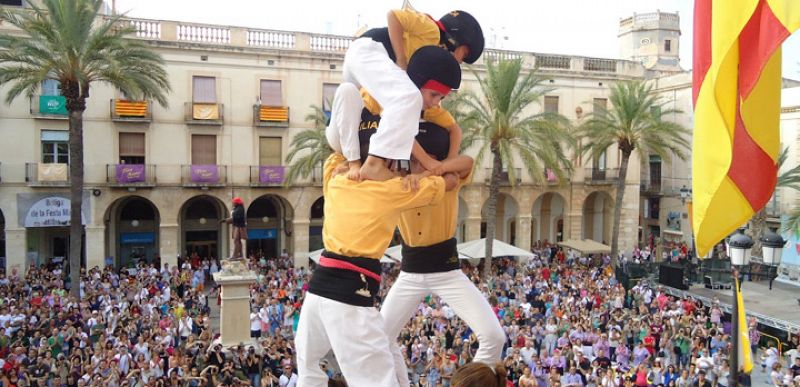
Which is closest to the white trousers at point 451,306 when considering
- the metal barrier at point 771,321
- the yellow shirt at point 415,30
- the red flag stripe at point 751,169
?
the yellow shirt at point 415,30

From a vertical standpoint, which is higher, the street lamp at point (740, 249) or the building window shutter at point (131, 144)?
the building window shutter at point (131, 144)

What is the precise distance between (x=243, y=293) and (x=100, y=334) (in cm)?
337

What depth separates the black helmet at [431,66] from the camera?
411cm

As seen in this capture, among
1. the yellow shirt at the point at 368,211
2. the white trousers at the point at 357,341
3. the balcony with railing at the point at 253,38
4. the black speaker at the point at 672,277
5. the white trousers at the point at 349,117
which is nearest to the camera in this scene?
the white trousers at the point at 357,341

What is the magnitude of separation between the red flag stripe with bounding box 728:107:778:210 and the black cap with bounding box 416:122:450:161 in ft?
6.77

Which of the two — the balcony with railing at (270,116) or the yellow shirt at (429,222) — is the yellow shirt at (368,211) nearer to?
the yellow shirt at (429,222)

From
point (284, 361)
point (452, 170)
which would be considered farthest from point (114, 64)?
point (452, 170)

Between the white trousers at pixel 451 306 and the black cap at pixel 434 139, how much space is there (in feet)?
2.96

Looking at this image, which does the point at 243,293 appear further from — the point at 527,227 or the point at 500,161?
the point at 527,227

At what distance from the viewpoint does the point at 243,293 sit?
1396cm

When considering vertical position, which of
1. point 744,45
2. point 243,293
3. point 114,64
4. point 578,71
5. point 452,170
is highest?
point 578,71

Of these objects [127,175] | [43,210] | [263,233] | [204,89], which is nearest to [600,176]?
[263,233]

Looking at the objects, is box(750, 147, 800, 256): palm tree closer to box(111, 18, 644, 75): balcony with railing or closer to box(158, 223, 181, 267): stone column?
box(111, 18, 644, 75): balcony with railing

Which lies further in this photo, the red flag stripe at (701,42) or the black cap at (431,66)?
the red flag stripe at (701,42)
